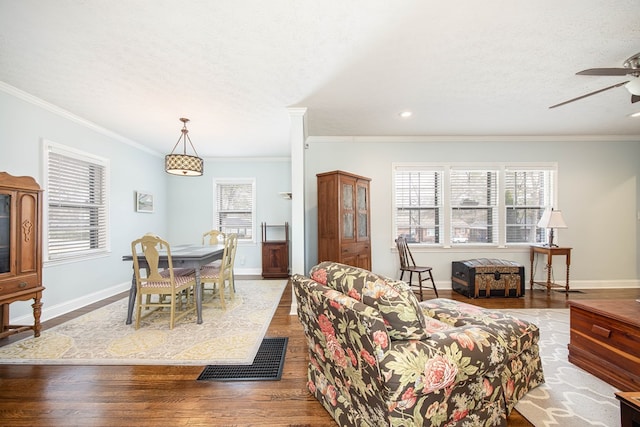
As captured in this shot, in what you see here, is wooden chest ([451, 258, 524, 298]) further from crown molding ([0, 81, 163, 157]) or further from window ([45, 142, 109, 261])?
crown molding ([0, 81, 163, 157])

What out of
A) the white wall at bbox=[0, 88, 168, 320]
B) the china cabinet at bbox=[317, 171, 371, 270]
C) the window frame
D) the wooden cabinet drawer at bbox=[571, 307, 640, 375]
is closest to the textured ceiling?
the white wall at bbox=[0, 88, 168, 320]

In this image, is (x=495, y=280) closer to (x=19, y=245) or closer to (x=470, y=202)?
(x=470, y=202)

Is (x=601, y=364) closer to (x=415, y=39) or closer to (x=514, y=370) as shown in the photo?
(x=514, y=370)

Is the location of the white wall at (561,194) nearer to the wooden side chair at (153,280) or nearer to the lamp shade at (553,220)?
the lamp shade at (553,220)

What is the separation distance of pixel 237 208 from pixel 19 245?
3589 millimetres

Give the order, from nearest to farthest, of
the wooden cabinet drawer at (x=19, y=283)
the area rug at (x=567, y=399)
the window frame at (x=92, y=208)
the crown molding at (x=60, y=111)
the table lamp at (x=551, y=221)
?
the area rug at (x=567, y=399) < the wooden cabinet drawer at (x=19, y=283) < the crown molding at (x=60, y=111) < the window frame at (x=92, y=208) < the table lamp at (x=551, y=221)

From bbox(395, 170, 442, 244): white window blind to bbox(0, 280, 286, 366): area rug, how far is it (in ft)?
8.82

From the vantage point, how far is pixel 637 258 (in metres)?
4.44

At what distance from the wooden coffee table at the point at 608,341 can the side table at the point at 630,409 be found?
106cm

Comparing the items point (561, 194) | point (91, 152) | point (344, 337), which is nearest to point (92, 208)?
point (91, 152)

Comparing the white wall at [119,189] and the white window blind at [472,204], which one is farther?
the white window blind at [472,204]

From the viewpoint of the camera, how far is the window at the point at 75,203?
3297 millimetres

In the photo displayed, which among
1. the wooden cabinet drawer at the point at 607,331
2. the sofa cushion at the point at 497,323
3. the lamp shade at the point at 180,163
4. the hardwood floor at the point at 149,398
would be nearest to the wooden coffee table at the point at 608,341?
the wooden cabinet drawer at the point at 607,331

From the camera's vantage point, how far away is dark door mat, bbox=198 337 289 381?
6.47 ft
